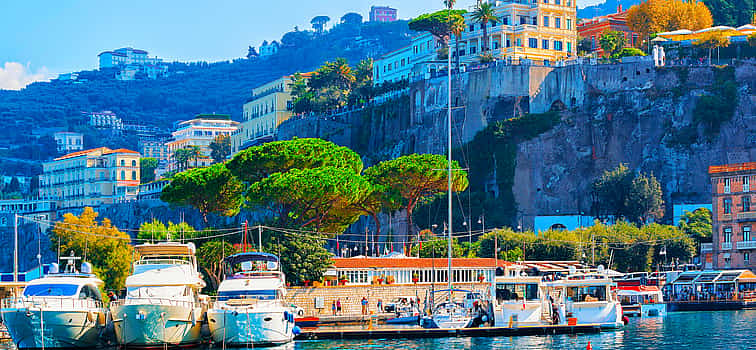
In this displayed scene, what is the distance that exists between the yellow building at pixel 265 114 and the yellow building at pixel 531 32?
46334 mm

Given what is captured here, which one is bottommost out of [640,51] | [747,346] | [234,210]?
[747,346]

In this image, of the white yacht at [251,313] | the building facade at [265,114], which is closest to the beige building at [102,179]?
the building facade at [265,114]

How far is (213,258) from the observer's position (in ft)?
243

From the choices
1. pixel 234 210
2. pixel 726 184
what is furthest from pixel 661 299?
pixel 234 210

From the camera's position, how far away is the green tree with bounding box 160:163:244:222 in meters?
86.4

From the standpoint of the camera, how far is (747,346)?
5344 centimetres

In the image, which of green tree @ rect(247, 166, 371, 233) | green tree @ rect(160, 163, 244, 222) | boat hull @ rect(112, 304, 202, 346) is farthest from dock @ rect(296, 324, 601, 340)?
green tree @ rect(160, 163, 244, 222)

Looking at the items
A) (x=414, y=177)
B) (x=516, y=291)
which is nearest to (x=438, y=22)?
(x=414, y=177)

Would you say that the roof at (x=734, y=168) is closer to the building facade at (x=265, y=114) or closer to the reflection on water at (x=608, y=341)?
the reflection on water at (x=608, y=341)

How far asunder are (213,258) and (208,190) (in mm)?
13393

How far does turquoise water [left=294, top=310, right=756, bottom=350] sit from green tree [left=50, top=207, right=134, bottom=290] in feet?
98.7

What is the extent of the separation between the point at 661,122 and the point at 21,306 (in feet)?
254

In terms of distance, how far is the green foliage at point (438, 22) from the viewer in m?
130

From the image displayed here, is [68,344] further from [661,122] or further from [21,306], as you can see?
[661,122]
